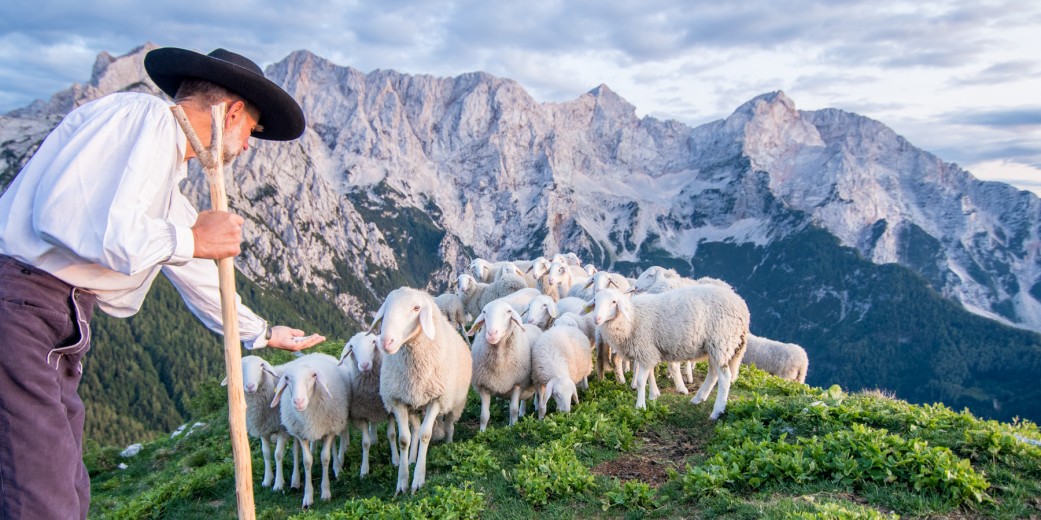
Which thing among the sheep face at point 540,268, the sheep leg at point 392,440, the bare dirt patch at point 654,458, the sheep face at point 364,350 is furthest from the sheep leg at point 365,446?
the sheep face at point 540,268

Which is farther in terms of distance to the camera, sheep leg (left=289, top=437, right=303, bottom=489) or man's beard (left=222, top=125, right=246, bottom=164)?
sheep leg (left=289, top=437, right=303, bottom=489)

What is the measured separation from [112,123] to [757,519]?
6778 millimetres

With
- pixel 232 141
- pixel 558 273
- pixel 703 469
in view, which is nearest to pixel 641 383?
pixel 703 469

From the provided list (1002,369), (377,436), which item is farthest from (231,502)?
(1002,369)

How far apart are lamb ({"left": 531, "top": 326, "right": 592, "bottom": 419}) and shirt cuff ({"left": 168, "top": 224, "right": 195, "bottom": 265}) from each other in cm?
886

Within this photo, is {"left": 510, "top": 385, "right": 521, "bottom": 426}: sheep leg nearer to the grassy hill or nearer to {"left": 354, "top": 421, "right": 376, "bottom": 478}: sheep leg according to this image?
the grassy hill

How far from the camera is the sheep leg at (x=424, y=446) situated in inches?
380

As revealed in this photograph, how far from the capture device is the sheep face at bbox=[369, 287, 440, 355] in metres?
8.77

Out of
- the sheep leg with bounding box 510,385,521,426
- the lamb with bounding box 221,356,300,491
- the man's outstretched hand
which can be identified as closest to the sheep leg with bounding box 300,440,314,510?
the lamb with bounding box 221,356,300,491

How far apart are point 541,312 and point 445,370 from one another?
5.51m

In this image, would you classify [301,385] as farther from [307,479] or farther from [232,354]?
[232,354]

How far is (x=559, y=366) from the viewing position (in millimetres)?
12398

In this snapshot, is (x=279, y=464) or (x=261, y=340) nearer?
(x=261, y=340)

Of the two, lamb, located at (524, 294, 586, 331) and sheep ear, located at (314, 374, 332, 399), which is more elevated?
lamb, located at (524, 294, 586, 331)
